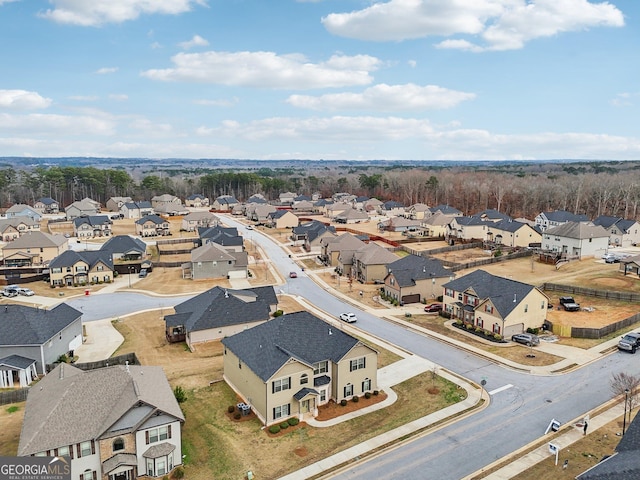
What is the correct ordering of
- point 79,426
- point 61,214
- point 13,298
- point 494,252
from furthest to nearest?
point 61,214 < point 494,252 < point 13,298 < point 79,426

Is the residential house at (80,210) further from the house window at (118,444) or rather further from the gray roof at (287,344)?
the house window at (118,444)

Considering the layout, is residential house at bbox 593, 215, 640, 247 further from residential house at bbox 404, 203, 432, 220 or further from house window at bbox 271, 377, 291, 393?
house window at bbox 271, 377, 291, 393

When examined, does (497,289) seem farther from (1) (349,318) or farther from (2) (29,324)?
(2) (29,324)

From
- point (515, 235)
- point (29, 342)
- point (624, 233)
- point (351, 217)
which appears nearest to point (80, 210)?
point (351, 217)

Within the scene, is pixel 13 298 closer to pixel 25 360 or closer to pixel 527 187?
pixel 25 360

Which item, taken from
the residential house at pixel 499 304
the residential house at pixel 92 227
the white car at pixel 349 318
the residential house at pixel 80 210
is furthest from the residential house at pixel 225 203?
the residential house at pixel 499 304

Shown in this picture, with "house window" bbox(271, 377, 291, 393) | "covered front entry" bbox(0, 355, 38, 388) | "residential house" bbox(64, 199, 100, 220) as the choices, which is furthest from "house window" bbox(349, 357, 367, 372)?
"residential house" bbox(64, 199, 100, 220)

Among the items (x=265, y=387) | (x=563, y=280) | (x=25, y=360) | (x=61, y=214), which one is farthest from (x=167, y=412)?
(x=61, y=214)
